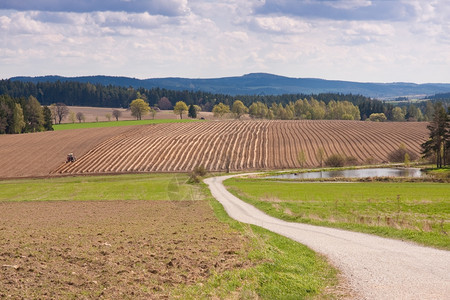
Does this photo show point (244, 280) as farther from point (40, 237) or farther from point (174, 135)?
point (174, 135)

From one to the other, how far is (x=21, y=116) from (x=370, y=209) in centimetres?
12542

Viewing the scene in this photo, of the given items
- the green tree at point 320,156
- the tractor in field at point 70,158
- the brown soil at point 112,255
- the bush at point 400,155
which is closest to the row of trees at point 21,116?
the tractor in field at point 70,158

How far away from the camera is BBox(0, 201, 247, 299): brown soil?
1378 cm

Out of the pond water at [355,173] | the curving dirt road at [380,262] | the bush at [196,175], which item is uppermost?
the curving dirt road at [380,262]

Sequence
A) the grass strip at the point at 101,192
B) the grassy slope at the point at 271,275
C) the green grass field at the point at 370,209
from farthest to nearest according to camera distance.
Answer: the grass strip at the point at 101,192 → the green grass field at the point at 370,209 → the grassy slope at the point at 271,275

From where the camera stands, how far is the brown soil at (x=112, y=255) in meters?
13.8

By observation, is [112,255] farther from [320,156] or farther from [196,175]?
[320,156]

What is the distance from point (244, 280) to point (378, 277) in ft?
15.1

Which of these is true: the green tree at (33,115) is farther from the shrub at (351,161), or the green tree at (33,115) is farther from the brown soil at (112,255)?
→ the brown soil at (112,255)

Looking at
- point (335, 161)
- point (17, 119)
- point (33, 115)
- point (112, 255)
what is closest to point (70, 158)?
point (17, 119)

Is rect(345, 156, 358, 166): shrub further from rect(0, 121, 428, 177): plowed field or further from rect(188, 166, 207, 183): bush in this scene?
rect(188, 166, 207, 183): bush

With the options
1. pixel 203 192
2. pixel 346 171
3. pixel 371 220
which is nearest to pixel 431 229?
pixel 371 220

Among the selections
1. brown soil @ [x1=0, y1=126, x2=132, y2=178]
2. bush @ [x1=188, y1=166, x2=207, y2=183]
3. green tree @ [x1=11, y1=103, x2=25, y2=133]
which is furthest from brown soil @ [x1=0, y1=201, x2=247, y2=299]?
green tree @ [x1=11, y1=103, x2=25, y2=133]

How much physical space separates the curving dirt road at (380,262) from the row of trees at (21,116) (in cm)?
12515
